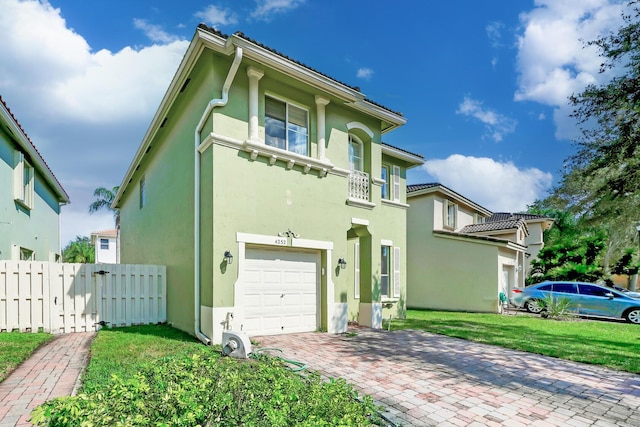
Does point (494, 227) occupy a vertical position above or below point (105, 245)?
above

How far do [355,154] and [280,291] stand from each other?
5.70 m

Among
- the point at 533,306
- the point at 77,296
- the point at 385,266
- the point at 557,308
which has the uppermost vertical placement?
the point at 385,266

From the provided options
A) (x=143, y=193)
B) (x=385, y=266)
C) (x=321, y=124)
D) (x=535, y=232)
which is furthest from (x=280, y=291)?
(x=535, y=232)

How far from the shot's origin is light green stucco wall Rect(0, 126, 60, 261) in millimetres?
11500

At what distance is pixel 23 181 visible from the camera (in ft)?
45.3

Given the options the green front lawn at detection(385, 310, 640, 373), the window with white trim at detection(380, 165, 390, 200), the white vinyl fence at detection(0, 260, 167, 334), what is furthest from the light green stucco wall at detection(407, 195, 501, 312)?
the white vinyl fence at detection(0, 260, 167, 334)

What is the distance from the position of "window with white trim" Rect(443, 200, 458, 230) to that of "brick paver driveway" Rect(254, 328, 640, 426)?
40.5ft

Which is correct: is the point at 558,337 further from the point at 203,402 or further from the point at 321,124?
the point at 203,402

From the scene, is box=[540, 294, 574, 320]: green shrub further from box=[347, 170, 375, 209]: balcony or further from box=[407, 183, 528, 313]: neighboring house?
box=[347, 170, 375, 209]: balcony

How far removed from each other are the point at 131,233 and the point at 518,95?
69.1 ft

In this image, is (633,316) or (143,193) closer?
(633,316)

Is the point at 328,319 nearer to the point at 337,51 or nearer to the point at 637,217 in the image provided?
the point at 337,51

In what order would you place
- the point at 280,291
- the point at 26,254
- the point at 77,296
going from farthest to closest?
1. the point at 26,254
2. the point at 77,296
3. the point at 280,291

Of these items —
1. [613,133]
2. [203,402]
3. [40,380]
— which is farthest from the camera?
[613,133]
